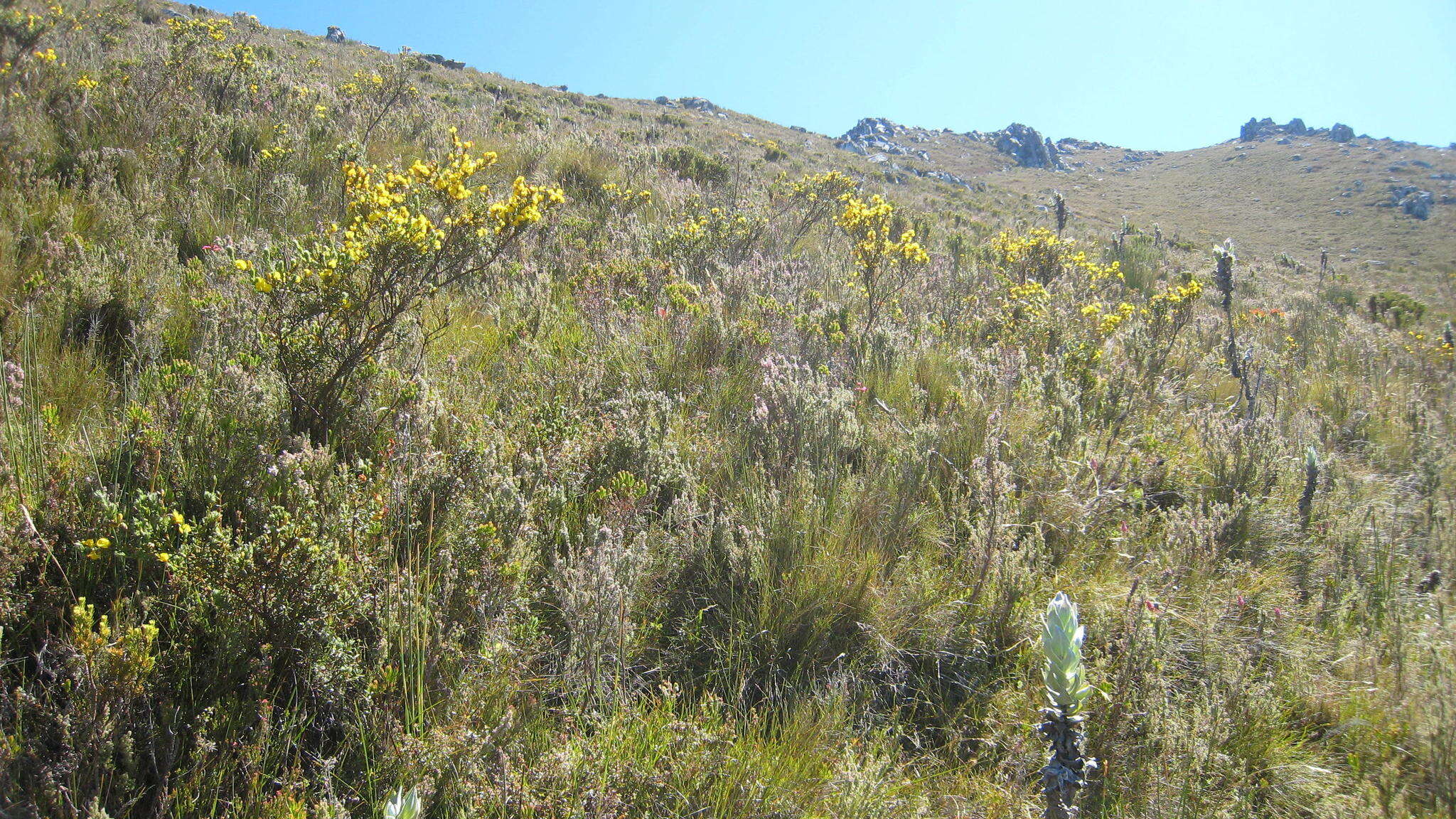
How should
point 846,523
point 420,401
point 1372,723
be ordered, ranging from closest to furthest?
point 1372,723 < point 420,401 < point 846,523

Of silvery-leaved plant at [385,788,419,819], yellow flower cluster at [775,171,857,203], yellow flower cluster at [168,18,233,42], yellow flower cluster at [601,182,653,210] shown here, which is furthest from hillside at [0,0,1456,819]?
yellow flower cluster at [775,171,857,203]

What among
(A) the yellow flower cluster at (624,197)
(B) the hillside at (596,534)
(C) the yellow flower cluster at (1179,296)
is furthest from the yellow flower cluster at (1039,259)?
(A) the yellow flower cluster at (624,197)

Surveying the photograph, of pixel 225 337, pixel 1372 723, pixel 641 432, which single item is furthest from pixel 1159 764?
pixel 225 337

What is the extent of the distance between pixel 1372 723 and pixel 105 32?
514 inches

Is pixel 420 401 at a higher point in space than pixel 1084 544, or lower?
higher

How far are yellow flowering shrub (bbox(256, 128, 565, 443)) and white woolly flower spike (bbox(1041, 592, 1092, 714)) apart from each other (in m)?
2.39

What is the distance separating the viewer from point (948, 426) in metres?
3.53

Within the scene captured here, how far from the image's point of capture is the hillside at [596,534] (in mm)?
1570

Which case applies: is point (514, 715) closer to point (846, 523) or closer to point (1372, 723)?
point (846, 523)

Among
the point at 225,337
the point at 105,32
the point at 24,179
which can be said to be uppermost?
the point at 105,32

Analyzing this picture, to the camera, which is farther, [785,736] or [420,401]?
[420,401]

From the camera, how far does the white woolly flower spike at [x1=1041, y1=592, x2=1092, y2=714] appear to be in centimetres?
118

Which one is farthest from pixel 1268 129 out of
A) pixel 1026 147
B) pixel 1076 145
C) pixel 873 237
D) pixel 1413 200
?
pixel 873 237

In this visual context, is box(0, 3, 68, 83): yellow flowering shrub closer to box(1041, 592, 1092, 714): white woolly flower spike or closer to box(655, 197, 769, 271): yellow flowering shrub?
box(655, 197, 769, 271): yellow flowering shrub
